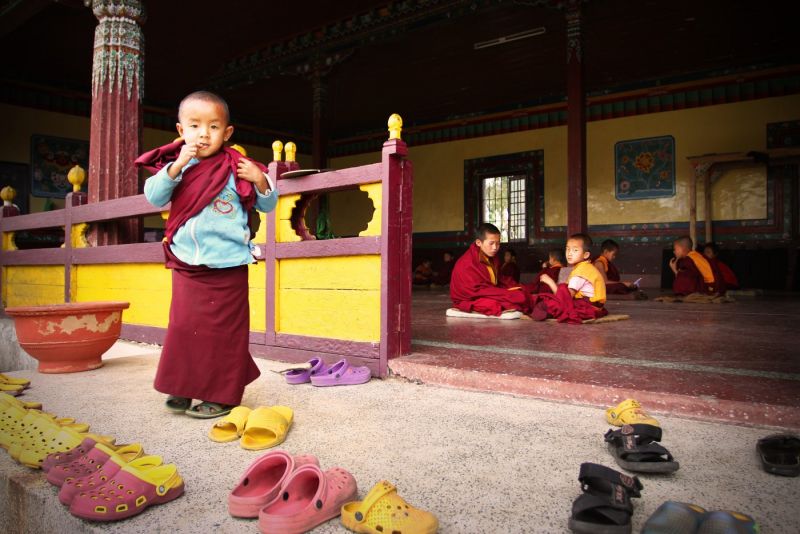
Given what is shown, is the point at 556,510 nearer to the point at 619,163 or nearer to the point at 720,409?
the point at 720,409

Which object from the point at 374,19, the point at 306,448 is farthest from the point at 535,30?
the point at 306,448

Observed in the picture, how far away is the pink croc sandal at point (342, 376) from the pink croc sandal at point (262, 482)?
1.10 m

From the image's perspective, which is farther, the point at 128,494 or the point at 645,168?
the point at 645,168

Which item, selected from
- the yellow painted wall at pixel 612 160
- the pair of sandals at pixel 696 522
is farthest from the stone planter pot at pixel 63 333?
the yellow painted wall at pixel 612 160

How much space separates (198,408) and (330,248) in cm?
115

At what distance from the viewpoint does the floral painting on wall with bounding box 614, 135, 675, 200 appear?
34.0 ft

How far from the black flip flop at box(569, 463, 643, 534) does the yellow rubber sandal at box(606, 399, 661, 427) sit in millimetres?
392

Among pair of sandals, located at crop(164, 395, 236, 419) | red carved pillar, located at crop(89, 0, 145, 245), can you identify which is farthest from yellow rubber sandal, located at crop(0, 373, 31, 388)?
red carved pillar, located at crop(89, 0, 145, 245)

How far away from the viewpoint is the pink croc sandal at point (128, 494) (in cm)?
128

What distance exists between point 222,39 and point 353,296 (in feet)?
25.6

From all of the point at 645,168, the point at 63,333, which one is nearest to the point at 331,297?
the point at 63,333

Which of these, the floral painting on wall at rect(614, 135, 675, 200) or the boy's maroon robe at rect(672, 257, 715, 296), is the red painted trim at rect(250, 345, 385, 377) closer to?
the boy's maroon robe at rect(672, 257, 715, 296)

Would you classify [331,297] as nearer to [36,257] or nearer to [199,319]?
[199,319]

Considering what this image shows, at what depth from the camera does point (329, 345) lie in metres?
3.01
